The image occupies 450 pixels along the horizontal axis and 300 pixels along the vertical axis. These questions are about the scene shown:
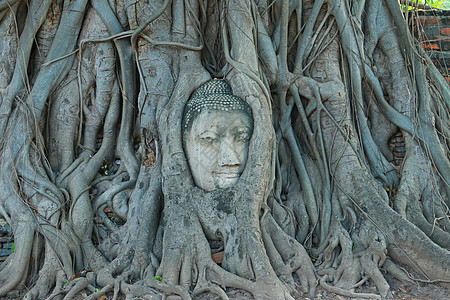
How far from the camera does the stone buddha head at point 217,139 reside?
3137mm

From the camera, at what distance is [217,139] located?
3143 mm

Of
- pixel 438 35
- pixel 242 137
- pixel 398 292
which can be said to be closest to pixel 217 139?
pixel 242 137

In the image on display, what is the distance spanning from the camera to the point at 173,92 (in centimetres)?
340

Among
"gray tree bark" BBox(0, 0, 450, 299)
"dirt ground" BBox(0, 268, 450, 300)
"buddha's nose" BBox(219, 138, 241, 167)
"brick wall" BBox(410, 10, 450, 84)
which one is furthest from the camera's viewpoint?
"brick wall" BBox(410, 10, 450, 84)

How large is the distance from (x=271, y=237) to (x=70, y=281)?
144cm

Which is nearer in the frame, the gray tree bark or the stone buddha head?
the gray tree bark

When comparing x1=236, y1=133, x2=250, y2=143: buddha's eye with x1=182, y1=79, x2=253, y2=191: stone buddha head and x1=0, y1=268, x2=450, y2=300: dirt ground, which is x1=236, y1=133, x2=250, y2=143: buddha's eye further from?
x1=0, y1=268, x2=450, y2=300: dirt ground

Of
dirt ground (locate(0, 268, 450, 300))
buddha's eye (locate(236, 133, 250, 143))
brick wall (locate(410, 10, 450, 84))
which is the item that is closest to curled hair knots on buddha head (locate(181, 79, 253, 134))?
buddha's eye (locate(236, 133, 250, 143))

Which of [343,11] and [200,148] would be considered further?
[343,11]

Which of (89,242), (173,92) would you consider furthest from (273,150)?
(89,242)

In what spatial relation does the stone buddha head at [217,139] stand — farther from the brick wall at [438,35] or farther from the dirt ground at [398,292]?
the brick wall at [438,35]

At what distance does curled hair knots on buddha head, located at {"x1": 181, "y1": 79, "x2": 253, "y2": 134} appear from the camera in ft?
10.5

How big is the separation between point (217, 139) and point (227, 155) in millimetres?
143

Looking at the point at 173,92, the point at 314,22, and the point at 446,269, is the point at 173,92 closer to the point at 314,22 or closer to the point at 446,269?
the point at 314,22
